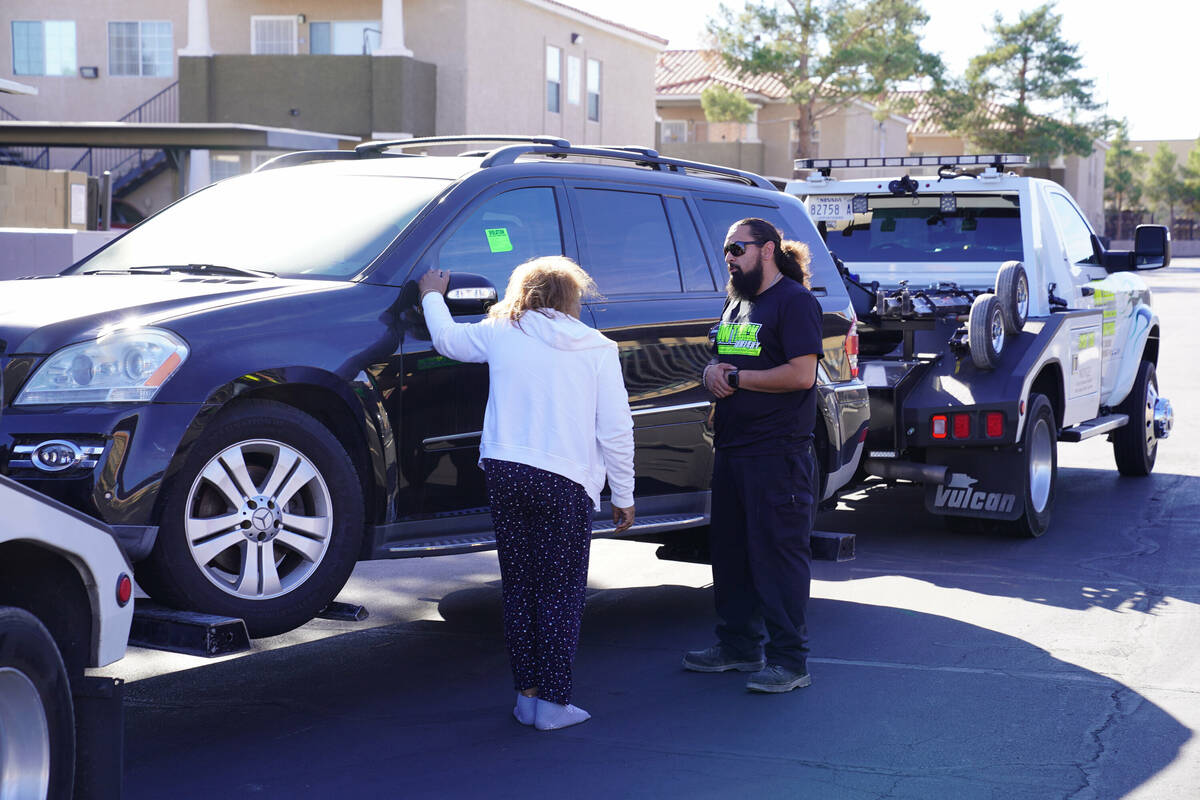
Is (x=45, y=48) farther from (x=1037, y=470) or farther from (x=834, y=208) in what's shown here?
(x=1037, y=470)

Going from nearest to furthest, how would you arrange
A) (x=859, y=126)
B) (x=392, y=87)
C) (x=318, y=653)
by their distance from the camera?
(x=318, y=653) → (x=392, y=87) → (x=859, y=126)

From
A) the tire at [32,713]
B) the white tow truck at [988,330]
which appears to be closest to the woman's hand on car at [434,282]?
the tire at [32,713]

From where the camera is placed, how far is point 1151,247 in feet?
37.5

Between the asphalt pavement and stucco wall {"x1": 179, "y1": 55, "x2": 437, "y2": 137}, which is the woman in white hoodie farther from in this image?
stucco wall {"x1": 179, "y1": 55, "x2": 437, "y2": 137}

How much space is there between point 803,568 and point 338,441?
1.98 m

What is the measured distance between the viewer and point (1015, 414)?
29.8 feet

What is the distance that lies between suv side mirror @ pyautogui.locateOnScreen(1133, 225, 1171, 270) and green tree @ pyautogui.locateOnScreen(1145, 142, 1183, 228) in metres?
94.9

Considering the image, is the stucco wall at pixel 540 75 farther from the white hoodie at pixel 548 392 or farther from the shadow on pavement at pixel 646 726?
the white hoodie at pixel 548 392

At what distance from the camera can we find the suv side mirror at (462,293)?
5.63 metres

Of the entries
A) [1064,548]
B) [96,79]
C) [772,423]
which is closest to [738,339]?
[772,423]

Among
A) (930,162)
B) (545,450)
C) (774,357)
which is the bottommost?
(545,450)

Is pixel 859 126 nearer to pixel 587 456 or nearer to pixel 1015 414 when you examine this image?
pixel 1015 414

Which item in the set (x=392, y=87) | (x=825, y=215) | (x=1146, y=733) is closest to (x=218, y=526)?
(x=1146, y=733)

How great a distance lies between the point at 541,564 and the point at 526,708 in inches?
22.5
